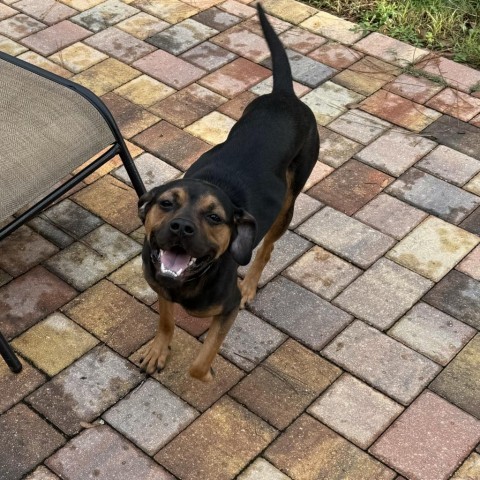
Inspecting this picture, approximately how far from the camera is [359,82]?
212 inches

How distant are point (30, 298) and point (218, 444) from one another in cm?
120

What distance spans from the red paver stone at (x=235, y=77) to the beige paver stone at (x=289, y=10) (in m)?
0.67

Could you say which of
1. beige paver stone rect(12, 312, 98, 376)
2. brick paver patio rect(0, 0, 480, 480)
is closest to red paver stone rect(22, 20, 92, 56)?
brick paver patio rect(0, 0, 480, 480)

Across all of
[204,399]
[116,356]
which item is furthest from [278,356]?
[116,356]

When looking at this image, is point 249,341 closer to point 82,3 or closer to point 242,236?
point 242,236

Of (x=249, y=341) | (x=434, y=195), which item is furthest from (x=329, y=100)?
(x=249, y=341)

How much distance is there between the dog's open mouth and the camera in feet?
9.81

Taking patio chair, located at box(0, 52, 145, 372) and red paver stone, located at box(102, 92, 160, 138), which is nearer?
patio chair, located at box(0, 52, 145, 372)

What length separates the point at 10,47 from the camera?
5.56m

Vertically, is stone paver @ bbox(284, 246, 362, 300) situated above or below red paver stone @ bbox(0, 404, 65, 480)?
below

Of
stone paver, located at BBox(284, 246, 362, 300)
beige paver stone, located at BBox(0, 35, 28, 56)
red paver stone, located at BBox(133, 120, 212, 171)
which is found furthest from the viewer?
beige paver stone, located at BBox(0, 35, 28, 56)

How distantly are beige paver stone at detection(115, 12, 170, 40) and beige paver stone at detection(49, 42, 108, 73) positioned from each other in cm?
35

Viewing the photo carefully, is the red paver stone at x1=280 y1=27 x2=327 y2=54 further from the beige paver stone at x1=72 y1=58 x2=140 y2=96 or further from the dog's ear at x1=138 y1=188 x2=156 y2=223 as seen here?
the dog's ear at x1=138 y1=188 x2=156 y2=223

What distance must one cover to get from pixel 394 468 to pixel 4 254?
6.96ft
